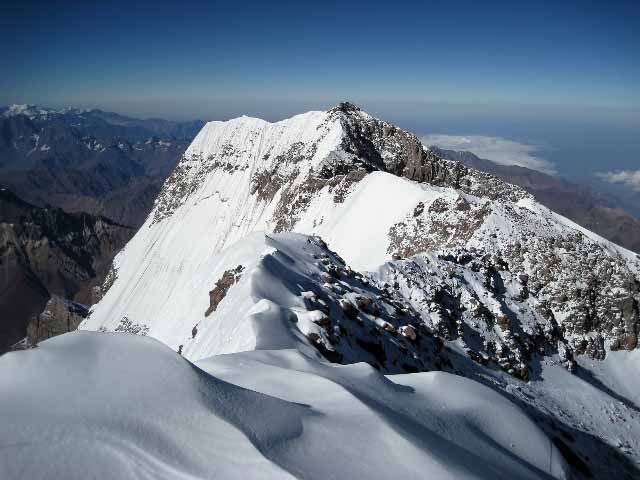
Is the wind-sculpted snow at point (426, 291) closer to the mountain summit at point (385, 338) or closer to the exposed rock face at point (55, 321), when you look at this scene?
the mountain summit at point (385, 338)

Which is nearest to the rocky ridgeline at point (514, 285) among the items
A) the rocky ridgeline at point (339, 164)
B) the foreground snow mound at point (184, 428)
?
the foreground snow mound at point (184, 428)

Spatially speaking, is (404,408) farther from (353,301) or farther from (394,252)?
(394,252)

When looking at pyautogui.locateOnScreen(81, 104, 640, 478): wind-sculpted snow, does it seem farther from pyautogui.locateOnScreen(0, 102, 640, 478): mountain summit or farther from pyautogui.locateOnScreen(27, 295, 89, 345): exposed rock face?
pyautogui.locateOnScreen(27, 295, 89, 345): exposed rock face

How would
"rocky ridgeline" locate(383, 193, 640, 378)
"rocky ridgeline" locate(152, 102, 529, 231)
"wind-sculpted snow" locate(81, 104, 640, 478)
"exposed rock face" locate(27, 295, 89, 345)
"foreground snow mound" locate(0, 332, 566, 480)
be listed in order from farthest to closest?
1. "exposed rock face" locate(27, 295, 89, 345)
2. "rocky ridgeline" locate(152, 102, 529, 231)
3. "rocky ridgeline" locate(383, 193, 640, 378)
4. "wind-sculpted snow" locate(81, 104, 640, 478)
5. "foreground snow mound" locate(0, 332, 566, 480)

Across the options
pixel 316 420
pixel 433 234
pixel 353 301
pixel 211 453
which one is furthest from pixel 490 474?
pixel 433 234

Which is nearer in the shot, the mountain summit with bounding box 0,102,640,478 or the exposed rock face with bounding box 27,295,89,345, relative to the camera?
the mountain summit with bounding box 0,102,640,478

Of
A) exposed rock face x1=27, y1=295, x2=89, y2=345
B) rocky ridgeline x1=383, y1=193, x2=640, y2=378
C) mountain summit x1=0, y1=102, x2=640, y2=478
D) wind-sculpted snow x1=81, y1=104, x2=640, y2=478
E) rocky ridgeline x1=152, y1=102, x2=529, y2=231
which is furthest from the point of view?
exposed rock face x1=27, y1=295, x2=89, y2=345

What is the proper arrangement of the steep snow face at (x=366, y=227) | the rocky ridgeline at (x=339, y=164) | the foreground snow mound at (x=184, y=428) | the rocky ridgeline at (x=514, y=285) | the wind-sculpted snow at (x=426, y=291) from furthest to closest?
the rocky ridgeline at (x=339, y=164), the steep snow face at (x=366, y=227), the rocky ridgeline at (x=514, y=285), the wind-sculpted snow at (x=426, y=291), the foreground snow mound at (x=184, y=428)

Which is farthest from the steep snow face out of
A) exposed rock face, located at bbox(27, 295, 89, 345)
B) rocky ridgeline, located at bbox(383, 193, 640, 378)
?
exposed rock face, located at bbox(27, 295, 89, 345)

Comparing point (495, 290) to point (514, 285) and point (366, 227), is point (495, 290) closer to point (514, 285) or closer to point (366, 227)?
point (514, 285)
